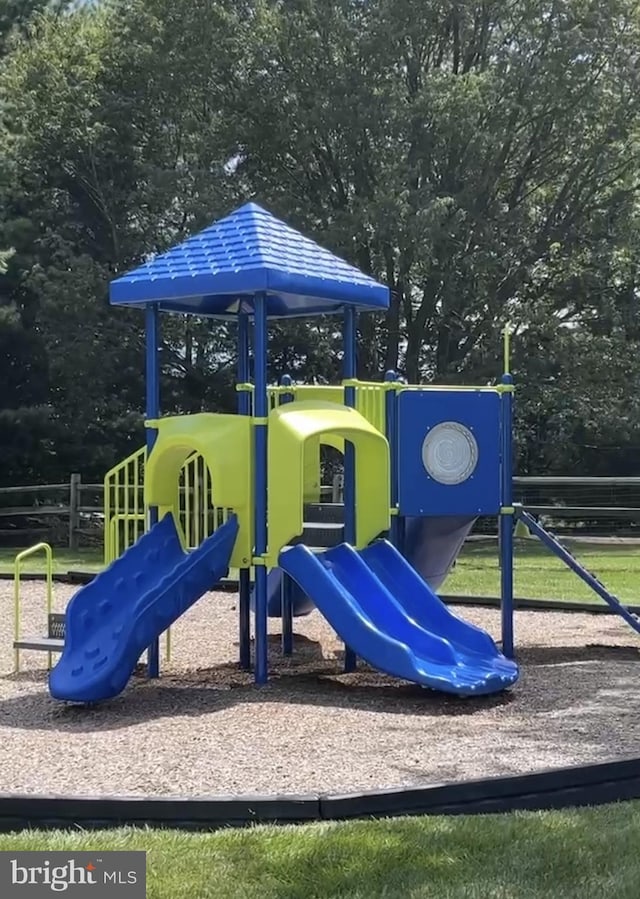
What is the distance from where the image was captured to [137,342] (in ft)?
76.2

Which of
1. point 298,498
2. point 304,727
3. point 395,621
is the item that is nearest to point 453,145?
point 298,498

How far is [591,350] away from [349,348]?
52.3 feet

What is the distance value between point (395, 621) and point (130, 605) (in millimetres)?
1777

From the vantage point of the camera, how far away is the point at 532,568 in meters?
17.2

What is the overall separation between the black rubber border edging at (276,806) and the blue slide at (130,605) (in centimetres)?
270

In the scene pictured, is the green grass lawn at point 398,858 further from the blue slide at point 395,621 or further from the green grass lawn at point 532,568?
the green grass lawn at point 532,568

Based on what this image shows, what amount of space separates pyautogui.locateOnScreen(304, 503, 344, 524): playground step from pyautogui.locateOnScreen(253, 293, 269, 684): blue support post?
2007 millimetres

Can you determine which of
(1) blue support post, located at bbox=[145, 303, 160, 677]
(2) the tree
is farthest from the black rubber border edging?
(2) the tree

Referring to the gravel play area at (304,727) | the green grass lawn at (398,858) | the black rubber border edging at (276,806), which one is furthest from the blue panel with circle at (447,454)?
the green grass lawn at (398,858)

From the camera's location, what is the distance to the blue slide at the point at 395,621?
7.26 meters

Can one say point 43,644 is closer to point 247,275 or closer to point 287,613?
point 287,613

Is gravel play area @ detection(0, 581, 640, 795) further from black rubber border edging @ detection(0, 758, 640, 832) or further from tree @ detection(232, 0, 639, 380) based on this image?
tree @ detection(232, 0, 639, 380)

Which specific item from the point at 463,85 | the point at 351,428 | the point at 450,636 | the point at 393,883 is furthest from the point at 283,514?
the point at 463,85

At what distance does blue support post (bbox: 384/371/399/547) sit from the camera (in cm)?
866
